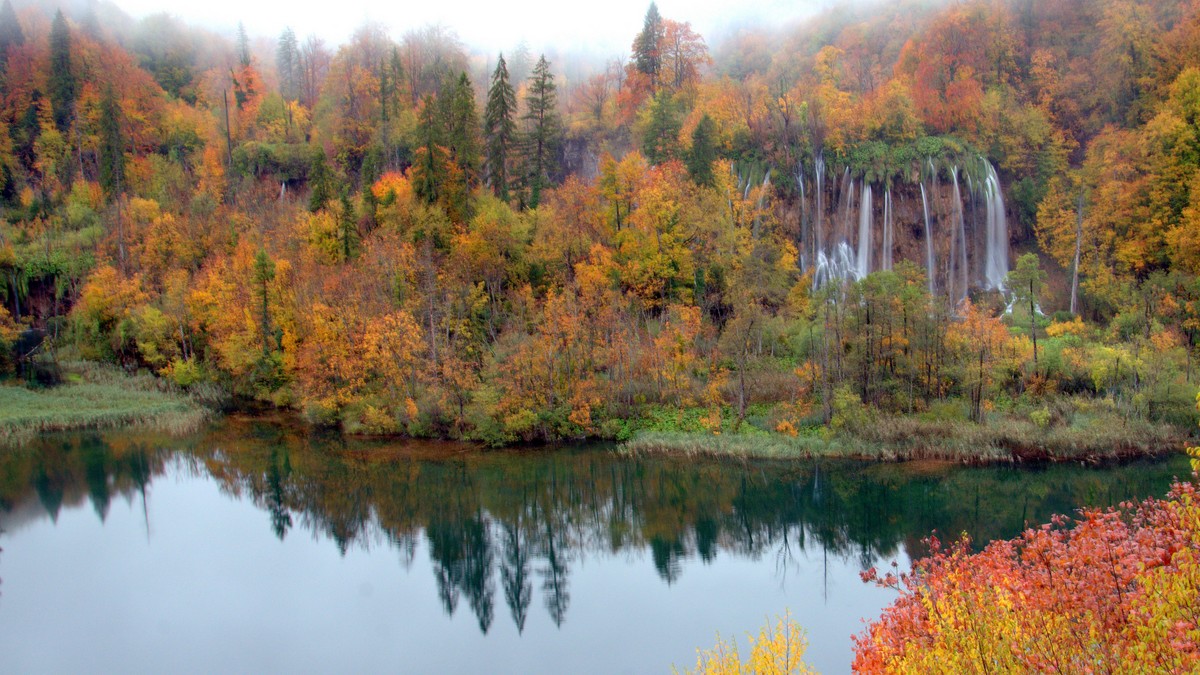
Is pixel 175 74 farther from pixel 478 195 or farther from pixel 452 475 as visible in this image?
pixel 452 475

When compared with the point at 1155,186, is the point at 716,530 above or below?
below

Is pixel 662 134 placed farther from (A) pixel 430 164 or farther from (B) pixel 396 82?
(B) pixel 396 82

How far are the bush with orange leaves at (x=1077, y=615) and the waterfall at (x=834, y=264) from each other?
117 ft

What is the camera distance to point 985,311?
34000 millimetres

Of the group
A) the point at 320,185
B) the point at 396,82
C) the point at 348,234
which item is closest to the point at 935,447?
the point at 348,234

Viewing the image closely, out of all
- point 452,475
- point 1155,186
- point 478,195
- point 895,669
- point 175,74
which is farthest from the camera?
point 175,74

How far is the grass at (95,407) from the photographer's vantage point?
3619cm

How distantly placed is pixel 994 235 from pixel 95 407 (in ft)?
166

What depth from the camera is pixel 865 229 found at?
47406mm

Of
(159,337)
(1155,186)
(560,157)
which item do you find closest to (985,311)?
(1155,186)

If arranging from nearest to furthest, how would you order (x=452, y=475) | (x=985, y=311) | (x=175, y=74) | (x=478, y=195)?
(x=452, y=475), (x=985, y=311), (x=478, y=195), (x=175, y=74)

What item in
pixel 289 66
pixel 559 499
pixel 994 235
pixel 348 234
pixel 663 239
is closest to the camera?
pixel 559 499

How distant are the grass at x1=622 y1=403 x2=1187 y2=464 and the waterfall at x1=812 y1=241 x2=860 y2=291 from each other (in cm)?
1743

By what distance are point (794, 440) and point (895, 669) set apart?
69.4 ft
